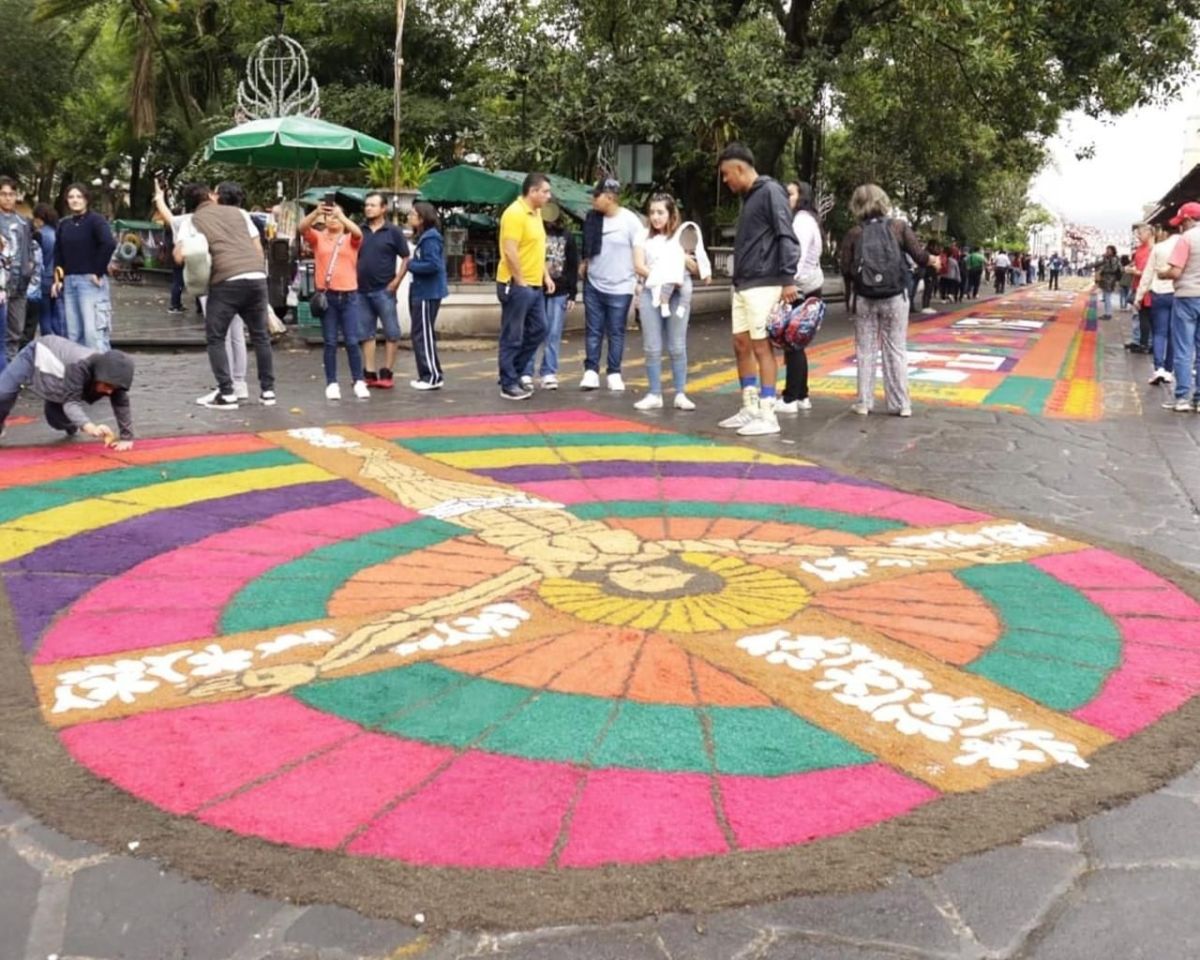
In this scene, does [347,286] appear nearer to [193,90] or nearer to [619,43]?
[619,43]

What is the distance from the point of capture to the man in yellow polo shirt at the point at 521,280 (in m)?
9.20

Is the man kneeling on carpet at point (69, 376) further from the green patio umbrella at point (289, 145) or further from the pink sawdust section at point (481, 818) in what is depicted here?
the green patio umbrella at point (289, 145)

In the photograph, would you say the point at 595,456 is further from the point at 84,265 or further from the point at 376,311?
the point at 84,265

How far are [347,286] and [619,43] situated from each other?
10.9m

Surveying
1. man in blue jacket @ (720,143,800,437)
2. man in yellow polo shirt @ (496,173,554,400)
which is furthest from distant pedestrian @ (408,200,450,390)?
man in blue jacket @ (720,143,800,437)

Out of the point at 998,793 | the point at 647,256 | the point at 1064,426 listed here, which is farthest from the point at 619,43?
the point at 998,793

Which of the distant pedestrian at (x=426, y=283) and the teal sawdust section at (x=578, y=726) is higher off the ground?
the distant pedestrian at (x=426, y=283)

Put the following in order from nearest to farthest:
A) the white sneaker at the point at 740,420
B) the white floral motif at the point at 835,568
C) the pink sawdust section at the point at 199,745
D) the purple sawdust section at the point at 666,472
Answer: the pink sawdust section at the point at 199,745, the white floral motif at the point at 835,568, the purple sawdust section at the point at 666,472, the white sneaker at the point at 740,420

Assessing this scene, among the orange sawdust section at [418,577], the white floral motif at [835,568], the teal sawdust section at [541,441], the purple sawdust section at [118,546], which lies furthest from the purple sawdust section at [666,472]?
the white floral motif at [835,568]

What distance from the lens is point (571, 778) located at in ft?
9.27

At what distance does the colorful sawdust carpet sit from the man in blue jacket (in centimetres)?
198

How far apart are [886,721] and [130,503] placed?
404 centimetres

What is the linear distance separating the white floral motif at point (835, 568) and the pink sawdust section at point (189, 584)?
6.58 feet

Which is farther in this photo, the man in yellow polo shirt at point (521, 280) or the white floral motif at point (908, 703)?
the man in yellow polo shirt at point (521, 280)
